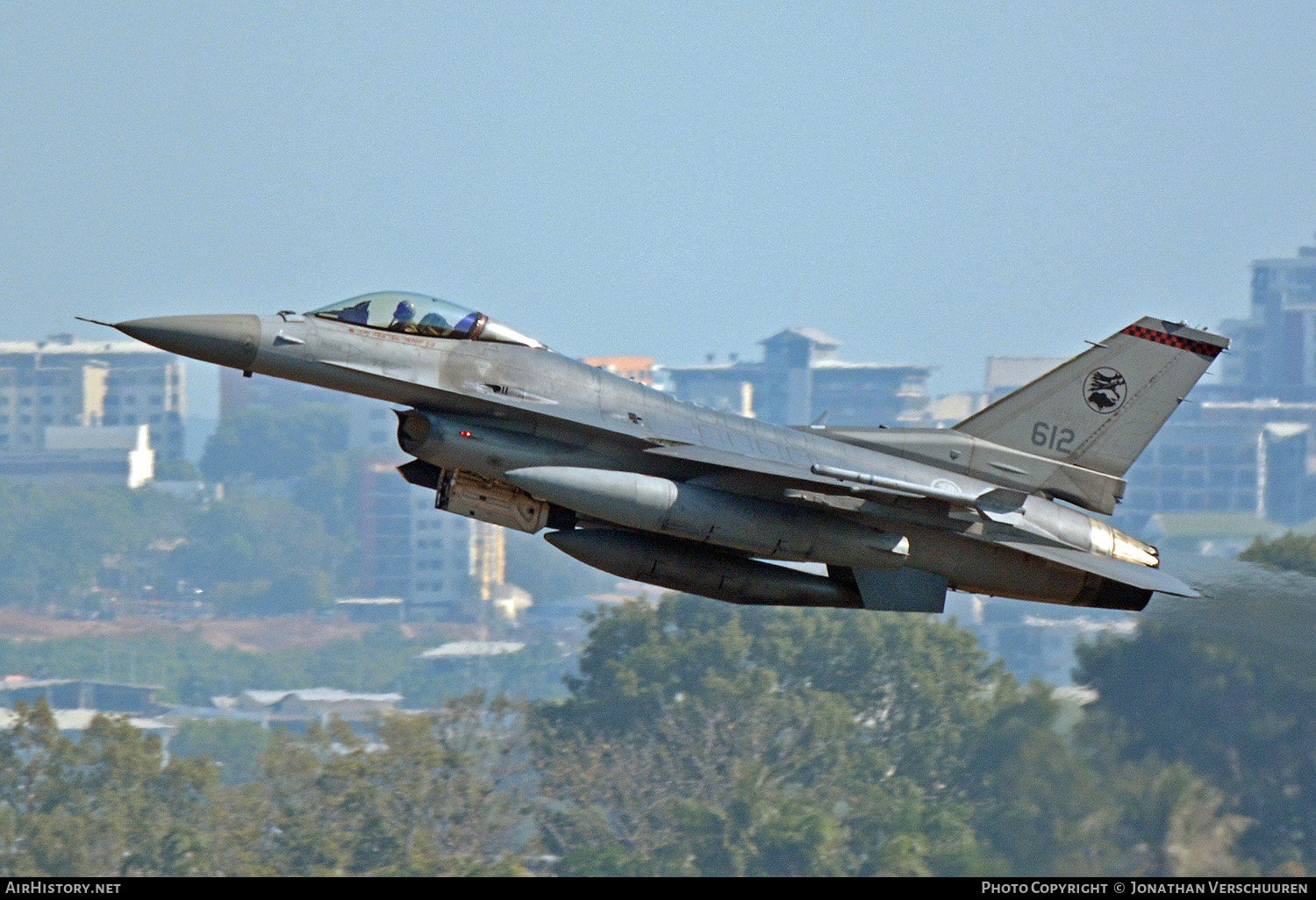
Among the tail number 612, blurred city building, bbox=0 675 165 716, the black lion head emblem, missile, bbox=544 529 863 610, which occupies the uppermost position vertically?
the black lion head emblem

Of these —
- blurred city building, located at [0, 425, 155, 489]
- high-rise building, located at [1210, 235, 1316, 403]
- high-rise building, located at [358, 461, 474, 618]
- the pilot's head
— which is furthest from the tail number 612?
high-rise building, located at [1210, 235, 1316, 403]

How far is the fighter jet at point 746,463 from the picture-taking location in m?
15.1

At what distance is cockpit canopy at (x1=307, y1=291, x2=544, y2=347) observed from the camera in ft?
50.2

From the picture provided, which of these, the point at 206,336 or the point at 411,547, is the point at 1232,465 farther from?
the point at 206,336

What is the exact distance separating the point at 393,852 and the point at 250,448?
126326mm

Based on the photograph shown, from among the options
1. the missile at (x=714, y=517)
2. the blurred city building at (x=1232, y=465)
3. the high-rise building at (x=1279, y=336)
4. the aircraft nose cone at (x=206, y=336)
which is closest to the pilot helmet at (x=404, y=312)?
the aircraft nose cone at (x=206, y=336)

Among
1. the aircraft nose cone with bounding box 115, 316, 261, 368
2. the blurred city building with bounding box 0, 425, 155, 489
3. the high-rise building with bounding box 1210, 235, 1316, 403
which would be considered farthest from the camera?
the high-rise building with bounding box 1210, 235, 1316, 403

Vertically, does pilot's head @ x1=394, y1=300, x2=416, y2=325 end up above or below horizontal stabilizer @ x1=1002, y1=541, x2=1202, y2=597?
above

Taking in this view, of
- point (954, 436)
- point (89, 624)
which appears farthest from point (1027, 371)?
point (954, 436)

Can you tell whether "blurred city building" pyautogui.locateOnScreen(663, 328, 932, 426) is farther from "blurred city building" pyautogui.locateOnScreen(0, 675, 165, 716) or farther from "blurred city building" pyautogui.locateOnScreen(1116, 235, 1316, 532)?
"blurred city building" pyautogui.locateOnScreen(0, 675, 165, 716)

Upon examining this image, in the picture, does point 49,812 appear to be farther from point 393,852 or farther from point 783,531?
point 783,531

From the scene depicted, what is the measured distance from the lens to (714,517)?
50.2 ft

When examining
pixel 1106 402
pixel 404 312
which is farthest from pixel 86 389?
pixel 1106 402

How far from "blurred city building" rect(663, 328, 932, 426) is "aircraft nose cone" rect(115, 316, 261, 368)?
149m
